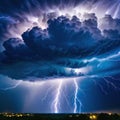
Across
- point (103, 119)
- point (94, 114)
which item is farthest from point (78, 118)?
point (94, 114)

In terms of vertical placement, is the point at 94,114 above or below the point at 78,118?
above

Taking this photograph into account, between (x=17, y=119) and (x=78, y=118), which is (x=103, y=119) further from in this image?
(x=17, y=119)

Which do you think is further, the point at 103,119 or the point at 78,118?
the point at 103,119

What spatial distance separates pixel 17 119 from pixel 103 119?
1795cm

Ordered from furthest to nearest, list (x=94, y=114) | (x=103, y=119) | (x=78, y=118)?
(x=94, y=114) < (x=103, y=119) < (x=78, y=118)

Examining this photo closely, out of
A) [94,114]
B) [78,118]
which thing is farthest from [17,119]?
[78,118]

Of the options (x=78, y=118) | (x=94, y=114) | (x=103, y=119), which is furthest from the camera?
(x=94, y=114)

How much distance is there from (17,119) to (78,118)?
60.0ft

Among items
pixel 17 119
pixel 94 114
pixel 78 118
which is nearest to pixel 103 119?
pixel 78 118

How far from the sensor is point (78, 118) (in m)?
55.8

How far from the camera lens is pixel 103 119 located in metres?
59.9

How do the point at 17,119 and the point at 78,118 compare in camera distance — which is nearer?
the point at 78,118

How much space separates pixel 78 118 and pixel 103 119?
5756 millimetres

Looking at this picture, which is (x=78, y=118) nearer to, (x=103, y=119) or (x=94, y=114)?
(x=103, y=119)
